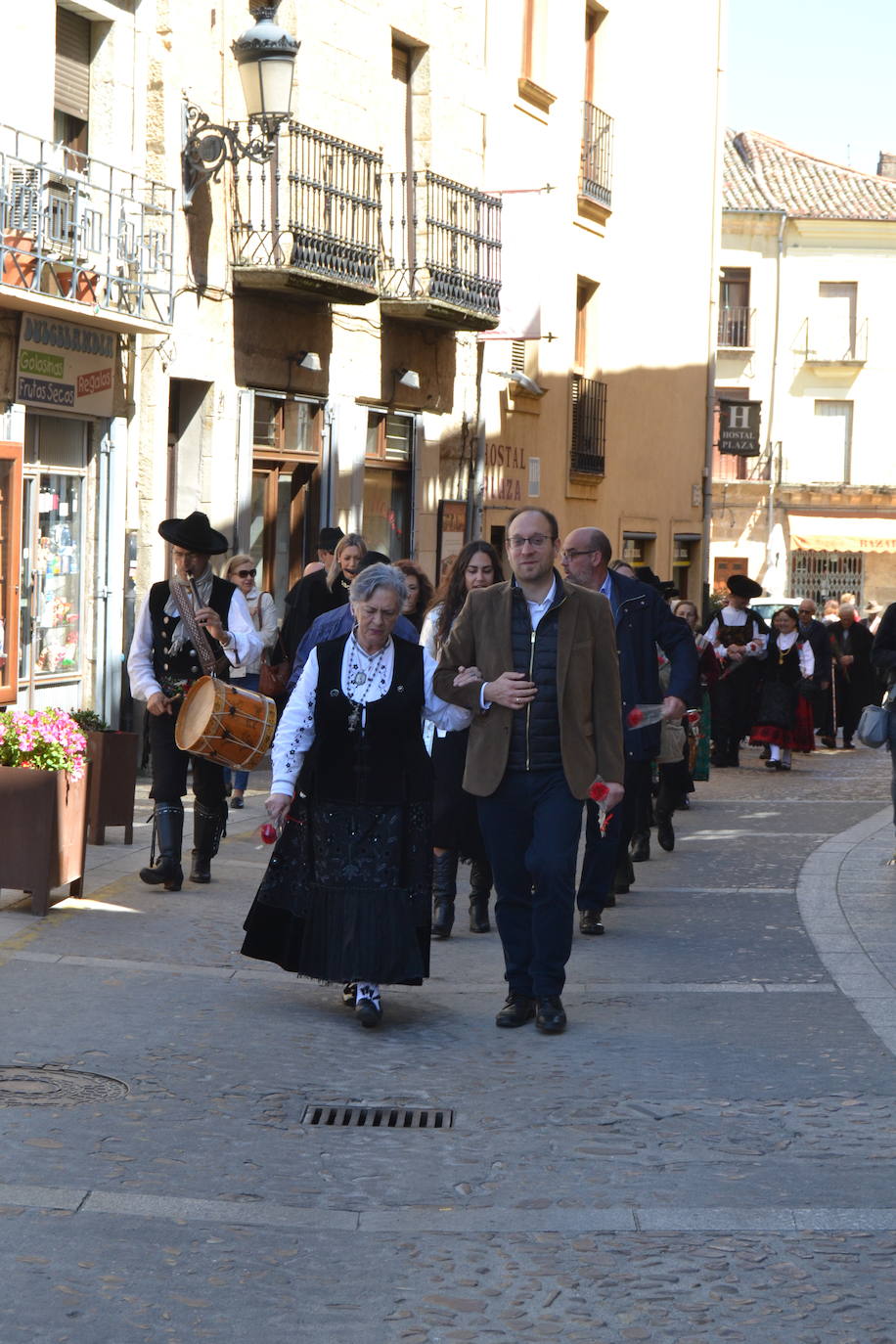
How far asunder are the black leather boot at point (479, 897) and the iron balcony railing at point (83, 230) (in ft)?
20.2

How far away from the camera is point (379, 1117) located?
6402 millimetres

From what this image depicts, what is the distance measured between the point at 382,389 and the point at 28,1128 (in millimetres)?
16118

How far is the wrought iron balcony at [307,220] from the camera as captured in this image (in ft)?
59.9

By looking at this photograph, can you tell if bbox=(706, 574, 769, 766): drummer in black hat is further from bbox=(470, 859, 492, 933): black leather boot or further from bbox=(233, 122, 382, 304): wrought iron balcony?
bbox=(470, 859, 492, 933): black leather boot

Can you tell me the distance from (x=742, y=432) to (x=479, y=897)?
3403 cm

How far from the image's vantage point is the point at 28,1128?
6.02 meters

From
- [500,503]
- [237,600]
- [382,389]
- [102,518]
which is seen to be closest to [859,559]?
[500,503]

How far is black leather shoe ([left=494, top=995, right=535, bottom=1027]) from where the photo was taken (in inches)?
303

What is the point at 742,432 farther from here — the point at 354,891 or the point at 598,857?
the point at 354,891

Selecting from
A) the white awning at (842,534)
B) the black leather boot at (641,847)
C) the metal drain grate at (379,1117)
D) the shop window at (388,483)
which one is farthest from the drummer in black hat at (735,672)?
the white awning at (842,534)

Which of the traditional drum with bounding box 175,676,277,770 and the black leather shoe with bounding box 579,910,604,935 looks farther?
the black leather shoe with bounding box 579,910,604,935

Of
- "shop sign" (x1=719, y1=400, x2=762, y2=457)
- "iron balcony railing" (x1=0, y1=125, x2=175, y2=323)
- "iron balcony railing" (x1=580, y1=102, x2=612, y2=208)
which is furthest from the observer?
"shop sign" (x1=719, y1=400, x2=762, y2=457)

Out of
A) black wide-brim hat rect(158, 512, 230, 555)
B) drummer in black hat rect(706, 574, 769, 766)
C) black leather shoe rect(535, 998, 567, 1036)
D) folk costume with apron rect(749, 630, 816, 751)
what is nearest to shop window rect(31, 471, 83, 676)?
black wide-brim hat rect(158, 512, 230, 555)

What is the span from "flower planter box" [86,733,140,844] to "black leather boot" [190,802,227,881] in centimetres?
98
